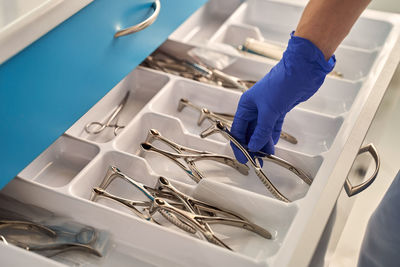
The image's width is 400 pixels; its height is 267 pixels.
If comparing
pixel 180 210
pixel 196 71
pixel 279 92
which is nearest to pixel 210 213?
pixel 180 210

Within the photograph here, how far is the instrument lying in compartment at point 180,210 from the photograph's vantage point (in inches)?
29.4

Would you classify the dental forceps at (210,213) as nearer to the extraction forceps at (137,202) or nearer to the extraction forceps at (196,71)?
the extraction forceps at (137,202)

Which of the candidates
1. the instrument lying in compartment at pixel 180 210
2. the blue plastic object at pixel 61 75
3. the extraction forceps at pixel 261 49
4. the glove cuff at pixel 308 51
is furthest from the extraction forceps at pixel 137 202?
the extraction forceps at pixel 261 49

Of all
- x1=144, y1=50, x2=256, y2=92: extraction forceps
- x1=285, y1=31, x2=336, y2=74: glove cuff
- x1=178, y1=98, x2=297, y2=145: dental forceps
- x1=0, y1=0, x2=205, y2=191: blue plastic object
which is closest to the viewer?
x1=0, y1=0, x2=205, y2=191: blue plastic object

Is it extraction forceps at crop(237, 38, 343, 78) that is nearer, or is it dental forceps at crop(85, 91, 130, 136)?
dental forceps at crop(85, 91, 130, 136)

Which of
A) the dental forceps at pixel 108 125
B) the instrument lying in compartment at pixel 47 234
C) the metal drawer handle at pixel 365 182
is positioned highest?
the metal drawer handle at pixel 365 182

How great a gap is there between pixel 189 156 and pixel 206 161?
0.08m

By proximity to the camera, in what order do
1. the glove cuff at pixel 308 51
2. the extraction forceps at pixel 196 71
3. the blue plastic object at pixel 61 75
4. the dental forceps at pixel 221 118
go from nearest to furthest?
the blue plastic object at pixel 61 75, the glove cuff at pixel 308 51, the dental forceps at pixel 221 118, the extraction forceps at pixel 196 71

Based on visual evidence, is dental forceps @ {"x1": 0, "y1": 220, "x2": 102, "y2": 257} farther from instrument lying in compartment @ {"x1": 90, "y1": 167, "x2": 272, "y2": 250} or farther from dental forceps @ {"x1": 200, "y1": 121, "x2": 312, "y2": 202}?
dental forceps @ {"x1": 200, "y1": 121, "x2": 312, "y2": 202}

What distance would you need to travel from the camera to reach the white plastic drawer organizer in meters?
0.74

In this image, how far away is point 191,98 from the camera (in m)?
1.09

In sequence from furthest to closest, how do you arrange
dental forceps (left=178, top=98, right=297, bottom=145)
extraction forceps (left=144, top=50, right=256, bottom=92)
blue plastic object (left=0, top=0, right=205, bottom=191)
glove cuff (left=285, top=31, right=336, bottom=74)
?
extraction forceps (left=144, top=50, right=256, bottom=92), dental forceps (left=178, top=98, right=297, bottom=145), glove cuff (left=285, top=31, right=336, bottom=74), blue plastic object (left=0, top=0, right=205, bottom=191)

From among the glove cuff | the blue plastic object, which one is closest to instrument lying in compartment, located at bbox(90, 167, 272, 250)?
the blue plastic object

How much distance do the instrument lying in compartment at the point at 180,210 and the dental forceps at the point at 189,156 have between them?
61 mm
